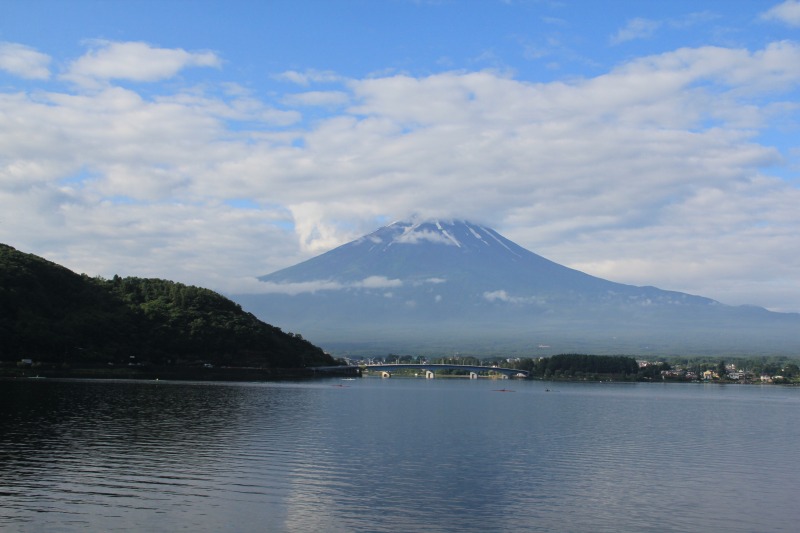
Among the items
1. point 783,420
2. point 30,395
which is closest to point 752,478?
point 783,420

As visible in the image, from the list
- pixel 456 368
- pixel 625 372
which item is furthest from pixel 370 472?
pixel 456 368

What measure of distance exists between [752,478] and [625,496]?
21.4ft

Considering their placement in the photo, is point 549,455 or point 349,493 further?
point 549,455

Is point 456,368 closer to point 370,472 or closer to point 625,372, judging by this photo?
point 625,372

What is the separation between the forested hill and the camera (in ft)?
236

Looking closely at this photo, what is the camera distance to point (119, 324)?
83.0 metres

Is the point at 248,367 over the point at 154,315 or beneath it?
beneath

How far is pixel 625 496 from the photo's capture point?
21922 millimetres

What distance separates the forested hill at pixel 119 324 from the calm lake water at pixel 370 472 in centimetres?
3015

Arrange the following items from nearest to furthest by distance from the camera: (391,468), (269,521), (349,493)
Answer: (269,521)
(349,493)
(391,468)

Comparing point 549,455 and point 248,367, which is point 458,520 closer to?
point 549,455

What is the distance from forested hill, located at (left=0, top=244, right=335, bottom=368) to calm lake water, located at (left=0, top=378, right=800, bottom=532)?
30154mm

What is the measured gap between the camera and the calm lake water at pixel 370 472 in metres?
18.2

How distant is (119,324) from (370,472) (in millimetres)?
65373
